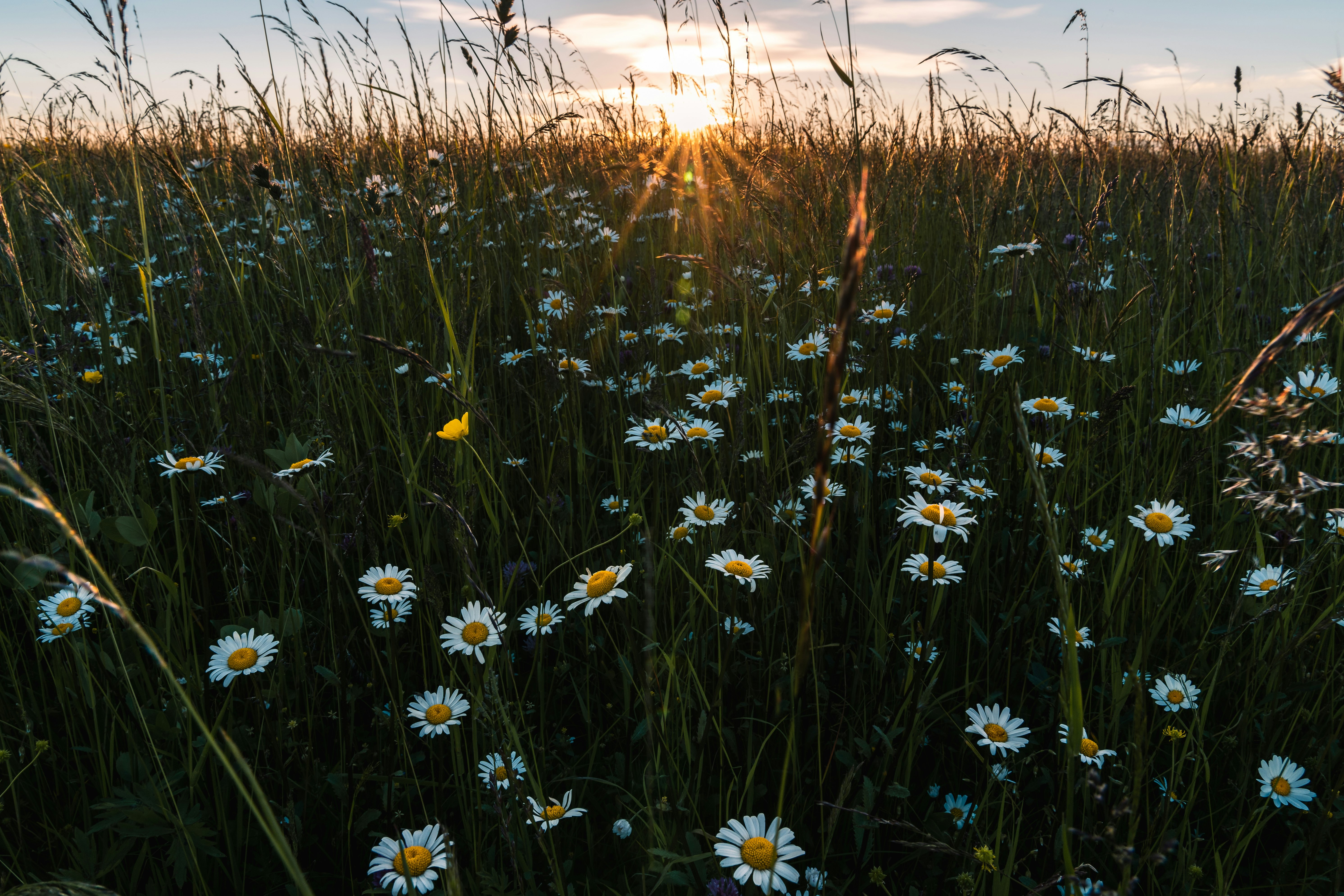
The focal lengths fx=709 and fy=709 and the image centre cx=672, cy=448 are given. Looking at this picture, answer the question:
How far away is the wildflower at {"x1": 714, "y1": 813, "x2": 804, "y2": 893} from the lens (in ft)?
2.85

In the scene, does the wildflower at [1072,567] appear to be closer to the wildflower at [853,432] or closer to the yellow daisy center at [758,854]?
the wildflower at [853,432]

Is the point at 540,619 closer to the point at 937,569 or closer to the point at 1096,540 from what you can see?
the point at 937,569

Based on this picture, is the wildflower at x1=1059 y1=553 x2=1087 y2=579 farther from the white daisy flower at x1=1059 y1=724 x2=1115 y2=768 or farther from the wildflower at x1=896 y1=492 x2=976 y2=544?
the white daisy flower at x1=1059 y1=724 x2=1115 y2=768

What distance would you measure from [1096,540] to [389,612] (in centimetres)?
156

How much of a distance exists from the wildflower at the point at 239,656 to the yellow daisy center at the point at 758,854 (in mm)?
833

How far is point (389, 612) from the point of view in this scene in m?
1.19

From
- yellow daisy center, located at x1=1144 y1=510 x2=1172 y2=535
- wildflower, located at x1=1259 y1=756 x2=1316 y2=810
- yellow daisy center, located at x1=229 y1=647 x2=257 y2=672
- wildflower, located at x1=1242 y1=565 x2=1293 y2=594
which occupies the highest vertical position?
yellow daisy center, located at x1=1144 y1=510 x2=1172 y2=535

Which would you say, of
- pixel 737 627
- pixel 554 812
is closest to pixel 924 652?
pixel 737 627

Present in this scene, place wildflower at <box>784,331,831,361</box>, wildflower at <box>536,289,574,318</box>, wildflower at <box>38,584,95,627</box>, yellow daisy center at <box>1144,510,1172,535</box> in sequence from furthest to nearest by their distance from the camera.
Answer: wildflower at <box>536,289,574,318</box> < wildflower at <box>784,331,831,361</box> < yellow daisy center at <box>1144,510,1172,535</box> < wildflower at <box>38,584,95,627</box>

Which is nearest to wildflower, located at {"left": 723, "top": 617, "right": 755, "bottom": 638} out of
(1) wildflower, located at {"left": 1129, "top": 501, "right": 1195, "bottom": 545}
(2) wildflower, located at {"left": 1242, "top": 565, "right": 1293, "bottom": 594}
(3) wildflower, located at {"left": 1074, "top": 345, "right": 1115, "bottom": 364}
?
(1) wildflower, located at {"left": 1129, "top": 501, "right": 1195, "bottom": 545}

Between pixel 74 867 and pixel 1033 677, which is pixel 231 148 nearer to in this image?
pixel 74 867

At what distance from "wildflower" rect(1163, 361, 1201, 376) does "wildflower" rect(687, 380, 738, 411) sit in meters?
1.28

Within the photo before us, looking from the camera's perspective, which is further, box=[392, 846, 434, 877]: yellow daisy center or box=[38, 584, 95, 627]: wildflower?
→ box=[38, 584, 95, 627]: wildflower

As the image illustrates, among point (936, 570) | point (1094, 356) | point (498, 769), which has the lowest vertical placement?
point (498, 769)
